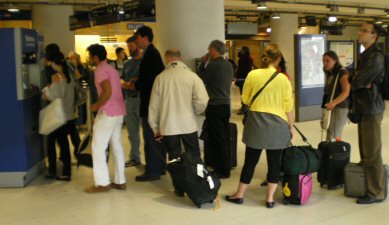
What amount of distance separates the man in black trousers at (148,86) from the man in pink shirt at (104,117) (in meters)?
0.35

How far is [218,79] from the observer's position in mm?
4898

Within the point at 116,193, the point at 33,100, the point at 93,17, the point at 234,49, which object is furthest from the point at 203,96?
the point at 234,49

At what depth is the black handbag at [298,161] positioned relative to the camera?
3.97 metres

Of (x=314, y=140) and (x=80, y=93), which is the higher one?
(x=80, y=93)

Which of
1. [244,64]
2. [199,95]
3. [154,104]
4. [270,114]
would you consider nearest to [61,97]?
[154,104]

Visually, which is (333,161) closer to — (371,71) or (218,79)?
(371,71)

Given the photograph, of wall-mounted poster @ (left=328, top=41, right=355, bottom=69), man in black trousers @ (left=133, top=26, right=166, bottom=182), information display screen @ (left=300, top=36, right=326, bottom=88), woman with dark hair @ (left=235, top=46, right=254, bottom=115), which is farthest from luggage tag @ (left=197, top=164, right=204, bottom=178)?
wall-mounted poster @ (left=328, top=41, right=355, bottom=69)

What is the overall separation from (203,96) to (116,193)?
4.40 ft

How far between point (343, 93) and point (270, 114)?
122 cm

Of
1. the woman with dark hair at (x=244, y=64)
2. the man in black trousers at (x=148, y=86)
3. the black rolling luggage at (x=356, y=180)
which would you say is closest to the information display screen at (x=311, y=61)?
the woman with dark hair at (x=244, y=64)

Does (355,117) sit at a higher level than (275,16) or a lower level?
lower

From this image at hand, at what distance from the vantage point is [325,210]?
3.96 m

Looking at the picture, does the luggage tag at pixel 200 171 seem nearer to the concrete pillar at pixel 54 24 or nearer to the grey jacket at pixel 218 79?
the grey jacket at pixel 218 79

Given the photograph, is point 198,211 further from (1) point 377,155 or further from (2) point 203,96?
(1) point 377,155
